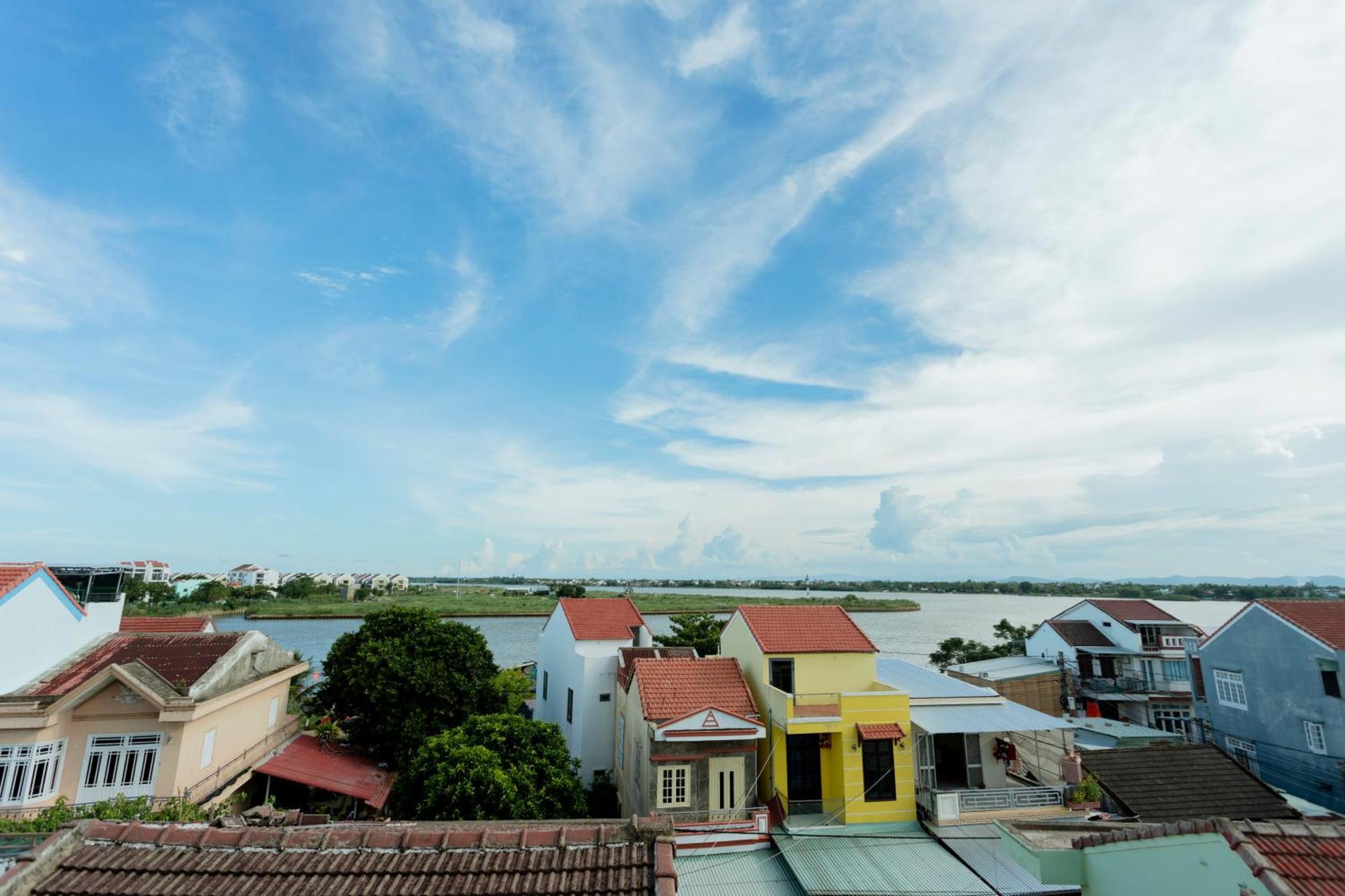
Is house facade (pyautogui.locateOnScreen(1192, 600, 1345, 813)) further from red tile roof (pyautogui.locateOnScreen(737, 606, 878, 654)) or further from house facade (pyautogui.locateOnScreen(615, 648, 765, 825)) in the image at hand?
house facade (pyautogui.locateOnScreen(615, 648, 765, 825))

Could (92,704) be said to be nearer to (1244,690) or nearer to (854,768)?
(854,768)

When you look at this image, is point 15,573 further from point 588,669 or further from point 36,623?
point 588,669

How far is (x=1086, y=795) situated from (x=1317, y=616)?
1286 cm

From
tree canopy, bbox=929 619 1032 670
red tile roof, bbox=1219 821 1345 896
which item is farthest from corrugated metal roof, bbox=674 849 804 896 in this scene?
tree canopy, bbox=929 619 1032 670

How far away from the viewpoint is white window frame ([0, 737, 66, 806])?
1383 cm

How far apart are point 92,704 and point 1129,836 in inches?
782

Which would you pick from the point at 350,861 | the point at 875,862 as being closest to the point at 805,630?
the point at 875,862

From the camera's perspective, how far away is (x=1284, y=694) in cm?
2102

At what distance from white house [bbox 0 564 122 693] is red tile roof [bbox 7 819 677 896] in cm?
1372

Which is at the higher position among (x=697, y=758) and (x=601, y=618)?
(x=601, y=618)

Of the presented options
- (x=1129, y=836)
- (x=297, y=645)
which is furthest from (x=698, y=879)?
(x=297, y=645)

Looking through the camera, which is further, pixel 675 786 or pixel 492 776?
pixel 492 776

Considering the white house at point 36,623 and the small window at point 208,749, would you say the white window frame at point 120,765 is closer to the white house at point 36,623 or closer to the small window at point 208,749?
the small window at point 208,749

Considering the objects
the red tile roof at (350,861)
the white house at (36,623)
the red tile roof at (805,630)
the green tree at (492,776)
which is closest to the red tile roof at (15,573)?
the white house at (36,623)
